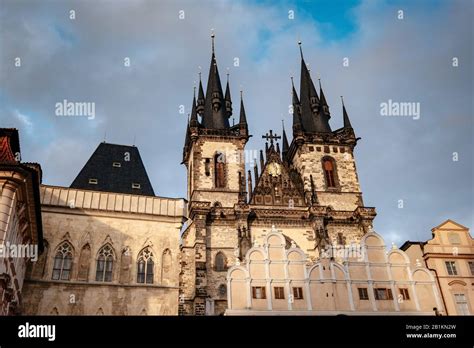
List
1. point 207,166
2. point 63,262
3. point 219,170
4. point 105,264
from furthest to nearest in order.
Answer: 1. point 219,170
2. point 207,166
3. point 105,264
4. point 63,262

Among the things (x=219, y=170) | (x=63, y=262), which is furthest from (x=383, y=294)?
(x=219, y=170)

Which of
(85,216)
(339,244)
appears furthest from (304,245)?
(85,216)

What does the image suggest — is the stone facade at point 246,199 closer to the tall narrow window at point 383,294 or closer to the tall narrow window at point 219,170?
the tall narrow window at point 219,170

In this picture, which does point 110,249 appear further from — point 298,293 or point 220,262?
point 298,293

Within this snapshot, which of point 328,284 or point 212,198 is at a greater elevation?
point 212,198

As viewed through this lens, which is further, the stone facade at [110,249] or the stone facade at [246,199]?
the stone facade at [246,199]

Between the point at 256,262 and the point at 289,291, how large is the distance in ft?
7.46

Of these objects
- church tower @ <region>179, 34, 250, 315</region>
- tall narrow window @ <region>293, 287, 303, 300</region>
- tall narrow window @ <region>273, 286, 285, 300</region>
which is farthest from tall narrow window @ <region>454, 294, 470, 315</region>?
church tower @ <region>179, 34, 250, 315</region>

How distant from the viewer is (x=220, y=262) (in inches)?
1288

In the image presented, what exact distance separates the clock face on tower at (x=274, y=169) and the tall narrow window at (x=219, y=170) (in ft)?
14.2

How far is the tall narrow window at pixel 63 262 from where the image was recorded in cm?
2327

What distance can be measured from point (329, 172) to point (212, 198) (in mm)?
11212

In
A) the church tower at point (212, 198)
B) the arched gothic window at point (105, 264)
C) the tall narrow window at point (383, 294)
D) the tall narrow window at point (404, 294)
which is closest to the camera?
the tall narrow window at point (383, 294)

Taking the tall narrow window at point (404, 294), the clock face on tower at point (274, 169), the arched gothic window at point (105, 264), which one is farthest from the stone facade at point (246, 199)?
the tall narrow window at point (404, 294)
